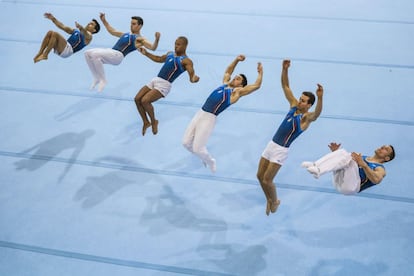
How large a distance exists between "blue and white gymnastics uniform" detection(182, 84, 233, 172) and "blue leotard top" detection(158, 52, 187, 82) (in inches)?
26.1

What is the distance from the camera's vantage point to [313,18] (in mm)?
10625

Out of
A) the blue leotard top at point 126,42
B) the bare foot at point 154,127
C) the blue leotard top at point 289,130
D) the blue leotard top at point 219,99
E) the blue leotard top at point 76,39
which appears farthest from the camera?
the blue leotard top at point 76,39

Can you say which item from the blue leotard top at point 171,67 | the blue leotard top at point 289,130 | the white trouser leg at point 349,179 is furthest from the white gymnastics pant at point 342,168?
the blue leotard top at point 171,67

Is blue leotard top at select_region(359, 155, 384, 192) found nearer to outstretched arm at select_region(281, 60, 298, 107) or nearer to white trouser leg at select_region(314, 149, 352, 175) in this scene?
white trouser leg at select_region(314, 149, 352, 175)

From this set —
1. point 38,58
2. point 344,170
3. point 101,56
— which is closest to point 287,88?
point 344,170

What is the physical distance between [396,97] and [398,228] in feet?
9.15

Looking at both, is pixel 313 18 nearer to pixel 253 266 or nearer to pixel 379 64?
pixel 379 64

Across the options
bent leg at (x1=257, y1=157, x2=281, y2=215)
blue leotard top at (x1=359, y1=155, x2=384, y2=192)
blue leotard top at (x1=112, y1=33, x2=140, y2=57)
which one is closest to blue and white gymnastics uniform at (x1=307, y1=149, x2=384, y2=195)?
blue leotard top at (x1=359, y1=155, x2=384, y2=192)

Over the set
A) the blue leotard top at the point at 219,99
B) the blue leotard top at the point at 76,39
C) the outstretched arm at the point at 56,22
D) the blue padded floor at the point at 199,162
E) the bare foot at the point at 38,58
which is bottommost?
the blue padded floor at the point at 199,162

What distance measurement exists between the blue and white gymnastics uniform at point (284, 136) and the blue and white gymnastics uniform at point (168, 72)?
5.15 ft

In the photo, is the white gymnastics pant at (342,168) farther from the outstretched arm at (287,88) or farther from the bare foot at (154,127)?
the bare foot at (154,127)

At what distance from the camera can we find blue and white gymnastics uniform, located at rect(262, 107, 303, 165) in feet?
18.0

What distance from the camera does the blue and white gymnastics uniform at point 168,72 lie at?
6.44 metres

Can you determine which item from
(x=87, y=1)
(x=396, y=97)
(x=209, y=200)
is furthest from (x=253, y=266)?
(x=87, y=1)
